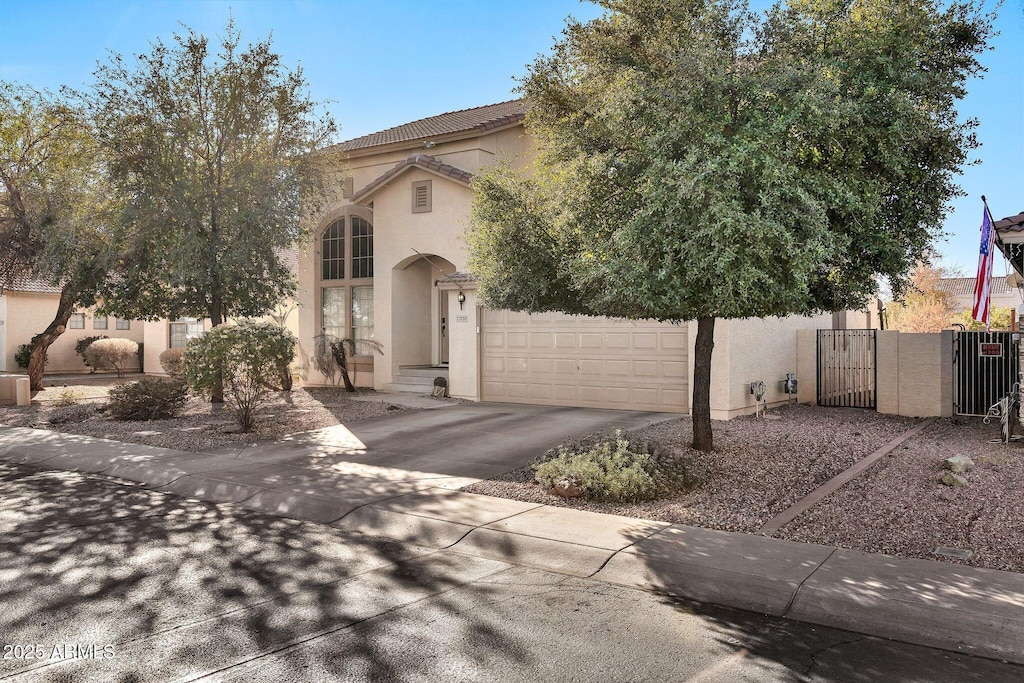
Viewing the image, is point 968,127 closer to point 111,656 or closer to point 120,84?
point 111,656

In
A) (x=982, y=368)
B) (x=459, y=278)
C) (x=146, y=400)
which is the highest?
(x=459, y=278)

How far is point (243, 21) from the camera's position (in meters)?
14.2

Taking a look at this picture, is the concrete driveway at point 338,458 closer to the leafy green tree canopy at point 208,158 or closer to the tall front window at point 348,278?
the leafy green tree canopy at point 208,158

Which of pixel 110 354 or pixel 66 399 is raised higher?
pixel 110 354

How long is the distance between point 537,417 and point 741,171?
7963mm

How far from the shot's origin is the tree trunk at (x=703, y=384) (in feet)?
29.9

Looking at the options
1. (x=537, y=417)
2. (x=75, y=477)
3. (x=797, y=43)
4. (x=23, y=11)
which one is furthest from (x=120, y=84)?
(x=797, y=43)

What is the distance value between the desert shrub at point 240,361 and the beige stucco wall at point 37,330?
18.1m

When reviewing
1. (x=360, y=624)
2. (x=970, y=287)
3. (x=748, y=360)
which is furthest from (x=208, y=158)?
(x=970, y=287)

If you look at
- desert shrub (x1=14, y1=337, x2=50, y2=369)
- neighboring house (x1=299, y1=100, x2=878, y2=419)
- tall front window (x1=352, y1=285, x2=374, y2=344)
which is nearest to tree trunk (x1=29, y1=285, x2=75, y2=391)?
neighboring house (x1=299, y1=100, x2=878, y2=419)

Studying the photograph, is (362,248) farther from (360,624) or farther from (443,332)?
(360,624)

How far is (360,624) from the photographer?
14.7 ft

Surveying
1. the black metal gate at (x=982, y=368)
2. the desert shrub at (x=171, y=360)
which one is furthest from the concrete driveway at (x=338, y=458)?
the desert shrub at (x=171, y=360)

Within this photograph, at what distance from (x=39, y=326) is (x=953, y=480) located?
3014 centimetres
